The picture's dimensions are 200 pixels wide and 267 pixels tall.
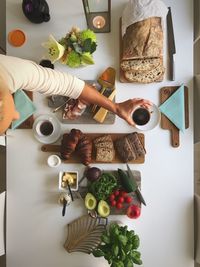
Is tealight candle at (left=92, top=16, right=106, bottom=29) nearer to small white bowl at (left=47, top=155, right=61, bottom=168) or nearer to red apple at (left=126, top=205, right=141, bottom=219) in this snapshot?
small white bowl at (left=47, top=155, right=61, bottom=168)

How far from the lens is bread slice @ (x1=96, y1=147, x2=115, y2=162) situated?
1.06 m

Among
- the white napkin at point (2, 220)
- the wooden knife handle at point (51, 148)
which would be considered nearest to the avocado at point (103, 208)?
the wooden knife handle at point (51, 148)

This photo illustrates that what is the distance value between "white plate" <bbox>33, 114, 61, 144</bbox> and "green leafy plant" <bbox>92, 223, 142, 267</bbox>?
42cm

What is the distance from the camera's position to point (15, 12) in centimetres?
113

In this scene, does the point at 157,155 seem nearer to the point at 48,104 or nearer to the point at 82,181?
the point at 82,181

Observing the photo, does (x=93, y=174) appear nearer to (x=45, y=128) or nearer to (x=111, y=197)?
(x=111, y=197)

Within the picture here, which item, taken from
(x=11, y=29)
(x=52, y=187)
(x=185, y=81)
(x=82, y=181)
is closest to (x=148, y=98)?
→ (x=185, y=81)

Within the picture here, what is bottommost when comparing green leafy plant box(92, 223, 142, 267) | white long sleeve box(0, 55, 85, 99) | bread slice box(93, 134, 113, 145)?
green leafy plant box(92, 223, 142, 267)

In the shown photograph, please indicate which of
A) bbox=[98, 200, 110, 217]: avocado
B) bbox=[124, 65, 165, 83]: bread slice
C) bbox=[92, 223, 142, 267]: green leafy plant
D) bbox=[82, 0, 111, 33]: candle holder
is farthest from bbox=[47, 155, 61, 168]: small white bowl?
bbox=[82, 0, 111, 33]: candle holder

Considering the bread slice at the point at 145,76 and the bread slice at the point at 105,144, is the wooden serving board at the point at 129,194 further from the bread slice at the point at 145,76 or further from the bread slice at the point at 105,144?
the bread slice at the point at 145,76

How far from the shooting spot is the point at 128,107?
1019 millimetres

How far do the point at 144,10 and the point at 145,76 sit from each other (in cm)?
24

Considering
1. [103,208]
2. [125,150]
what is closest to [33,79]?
[125,150]

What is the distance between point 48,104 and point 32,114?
79 mm
